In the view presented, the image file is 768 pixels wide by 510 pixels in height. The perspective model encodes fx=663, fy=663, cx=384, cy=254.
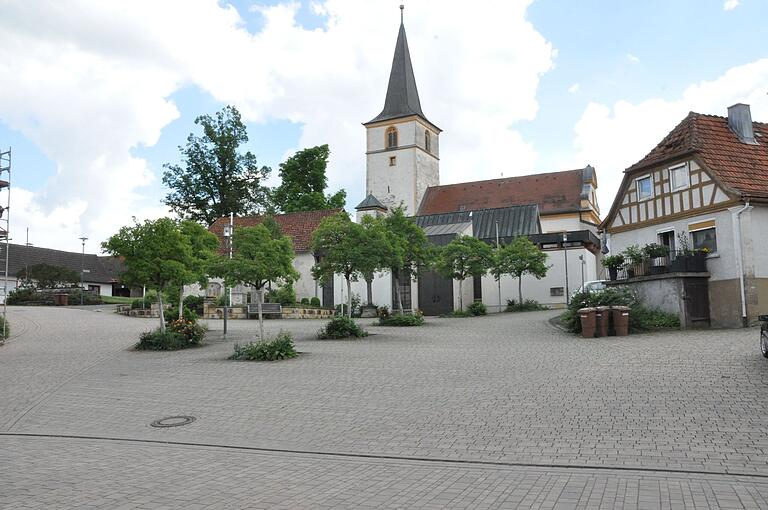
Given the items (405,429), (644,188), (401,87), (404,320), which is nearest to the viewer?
(405,429)

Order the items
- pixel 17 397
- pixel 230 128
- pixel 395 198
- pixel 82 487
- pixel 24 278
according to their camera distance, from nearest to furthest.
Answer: pixel 82 487
pixel 17 397
pixel 24 278
pixel 230 128
pixel 395 198

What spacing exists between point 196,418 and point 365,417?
2.63m

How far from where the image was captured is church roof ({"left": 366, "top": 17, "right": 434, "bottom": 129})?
70875 mm

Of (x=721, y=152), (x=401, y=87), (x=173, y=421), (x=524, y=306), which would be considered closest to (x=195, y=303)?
(x=524, y=306)

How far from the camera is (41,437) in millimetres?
9289

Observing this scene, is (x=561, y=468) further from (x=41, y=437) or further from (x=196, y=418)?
(x=41, y=437)

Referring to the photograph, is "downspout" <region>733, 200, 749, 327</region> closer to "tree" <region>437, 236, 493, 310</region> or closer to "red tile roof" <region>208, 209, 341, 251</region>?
"tree" <region>437, 236, 493, 310</region>

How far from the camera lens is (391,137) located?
71.1 metres

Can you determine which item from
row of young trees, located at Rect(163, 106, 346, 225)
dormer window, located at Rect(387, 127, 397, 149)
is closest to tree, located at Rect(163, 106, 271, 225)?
row of young trees, located at Rect(163, 106, 346, 225)

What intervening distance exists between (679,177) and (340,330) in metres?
13.8

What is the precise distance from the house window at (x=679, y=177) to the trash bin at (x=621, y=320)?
268 inches

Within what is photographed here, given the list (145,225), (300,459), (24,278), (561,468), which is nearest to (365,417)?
(300,459)

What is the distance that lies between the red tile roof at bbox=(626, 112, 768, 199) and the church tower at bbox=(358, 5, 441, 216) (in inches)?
1715

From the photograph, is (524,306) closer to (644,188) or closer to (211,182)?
(644,188)
